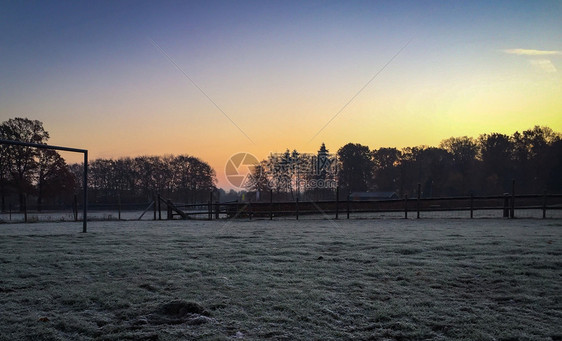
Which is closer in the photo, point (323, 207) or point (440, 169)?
point (323, 207)

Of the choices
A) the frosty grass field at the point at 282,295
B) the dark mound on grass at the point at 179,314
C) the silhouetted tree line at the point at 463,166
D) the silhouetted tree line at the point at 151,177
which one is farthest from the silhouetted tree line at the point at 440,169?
the dark mound on grass at the point at 179,314

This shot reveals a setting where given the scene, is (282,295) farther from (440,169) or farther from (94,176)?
(440,169)

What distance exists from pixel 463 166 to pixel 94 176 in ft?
197

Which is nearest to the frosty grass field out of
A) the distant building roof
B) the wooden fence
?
the wooden fence

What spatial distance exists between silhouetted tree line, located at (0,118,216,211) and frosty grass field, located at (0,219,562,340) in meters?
34.8

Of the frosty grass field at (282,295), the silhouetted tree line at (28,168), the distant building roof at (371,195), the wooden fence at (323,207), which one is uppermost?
the silhouetted tree line at (28,168)

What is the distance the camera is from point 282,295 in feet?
11.6

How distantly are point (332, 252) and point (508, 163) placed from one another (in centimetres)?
6426

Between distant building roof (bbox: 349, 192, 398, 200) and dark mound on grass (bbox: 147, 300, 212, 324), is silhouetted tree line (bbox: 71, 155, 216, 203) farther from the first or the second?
dark mound on grass (bbox: 147, 300, 212, 324)

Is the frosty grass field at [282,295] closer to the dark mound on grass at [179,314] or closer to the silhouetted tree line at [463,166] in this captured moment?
the dark mound on grass at [179,314]

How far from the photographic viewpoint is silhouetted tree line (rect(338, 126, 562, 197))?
184ft

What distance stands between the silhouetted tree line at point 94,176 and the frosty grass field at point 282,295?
1372 inches

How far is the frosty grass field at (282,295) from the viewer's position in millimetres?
2670

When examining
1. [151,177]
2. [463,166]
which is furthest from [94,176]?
[463,166]
